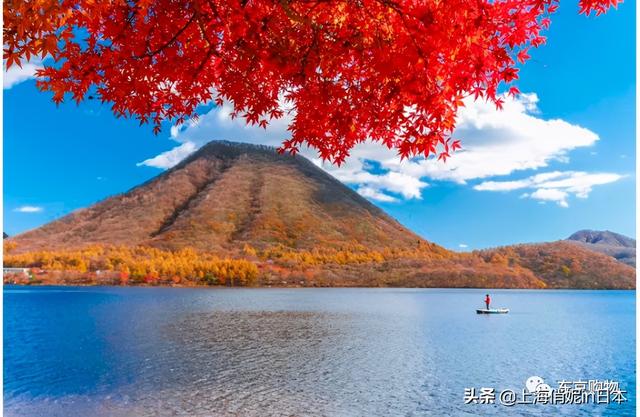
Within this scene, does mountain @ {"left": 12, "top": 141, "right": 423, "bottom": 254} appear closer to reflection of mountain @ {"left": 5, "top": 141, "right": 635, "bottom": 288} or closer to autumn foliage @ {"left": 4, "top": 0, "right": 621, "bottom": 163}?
reflection of mountain @ {"left": 5, "top": 141, "right": 635, "bottom": 288}

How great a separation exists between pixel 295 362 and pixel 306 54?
114 ft

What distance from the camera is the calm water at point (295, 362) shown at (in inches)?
1097

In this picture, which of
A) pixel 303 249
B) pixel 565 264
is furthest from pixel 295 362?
pixel 565 264

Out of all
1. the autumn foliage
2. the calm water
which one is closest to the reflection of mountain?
the calm water

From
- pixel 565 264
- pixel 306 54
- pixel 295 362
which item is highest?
pixel 565 264

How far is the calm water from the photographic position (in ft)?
91.4

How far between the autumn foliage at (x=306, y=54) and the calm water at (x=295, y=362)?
2158cm

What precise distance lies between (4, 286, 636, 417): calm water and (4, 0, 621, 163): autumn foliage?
70.8ft

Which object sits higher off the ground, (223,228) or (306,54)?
(223,228)

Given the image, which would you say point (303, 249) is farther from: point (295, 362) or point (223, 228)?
point (295, 362)

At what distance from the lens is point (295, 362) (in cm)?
3916

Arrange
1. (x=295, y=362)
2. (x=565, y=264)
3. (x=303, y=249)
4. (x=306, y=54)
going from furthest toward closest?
(x=565, y=264), (x=303, y=249), (x=295, y=362), (x=306, y=54)

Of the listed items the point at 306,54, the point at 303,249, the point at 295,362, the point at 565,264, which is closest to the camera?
the point at 306,54

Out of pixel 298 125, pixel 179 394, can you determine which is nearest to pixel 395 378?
pixel 179 394
